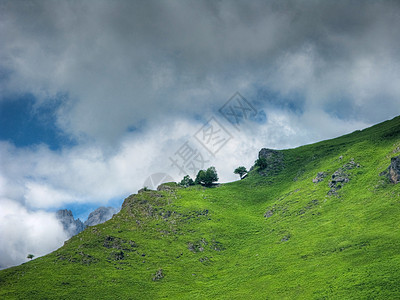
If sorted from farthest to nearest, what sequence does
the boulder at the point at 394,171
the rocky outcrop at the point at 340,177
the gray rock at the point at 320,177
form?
the gray rock at the point at 320,177, the rocky outcrop at the point at 340,177, the boulder at the point at 394,171

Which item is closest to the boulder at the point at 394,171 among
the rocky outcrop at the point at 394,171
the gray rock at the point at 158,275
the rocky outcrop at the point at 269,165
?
the rocky outcrop at the point at 394,171

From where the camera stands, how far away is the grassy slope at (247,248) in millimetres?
69500

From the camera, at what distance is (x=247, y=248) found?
109625mm

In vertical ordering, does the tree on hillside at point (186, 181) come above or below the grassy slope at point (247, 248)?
above

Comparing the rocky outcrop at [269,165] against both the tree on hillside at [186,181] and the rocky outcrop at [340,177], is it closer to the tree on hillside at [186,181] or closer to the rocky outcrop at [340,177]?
the tree on hillside at [186,181]

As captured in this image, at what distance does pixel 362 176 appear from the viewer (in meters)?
115

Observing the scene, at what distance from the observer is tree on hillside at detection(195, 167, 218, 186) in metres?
187

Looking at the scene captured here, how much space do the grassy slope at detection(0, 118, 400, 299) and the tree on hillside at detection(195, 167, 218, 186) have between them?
32.4 m

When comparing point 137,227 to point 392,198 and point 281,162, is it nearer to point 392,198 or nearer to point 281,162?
point 392,198

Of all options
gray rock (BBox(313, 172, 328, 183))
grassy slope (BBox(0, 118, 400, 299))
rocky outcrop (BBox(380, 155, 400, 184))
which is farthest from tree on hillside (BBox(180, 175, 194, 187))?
rocky outcrop (BBox(380, 155, 400, 184))

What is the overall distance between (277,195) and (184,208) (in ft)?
179

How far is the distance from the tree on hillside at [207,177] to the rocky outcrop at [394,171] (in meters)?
106

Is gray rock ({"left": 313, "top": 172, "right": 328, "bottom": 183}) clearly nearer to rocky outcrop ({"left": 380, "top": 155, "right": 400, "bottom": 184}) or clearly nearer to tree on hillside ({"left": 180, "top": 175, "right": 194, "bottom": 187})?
rocky outcrop ({"left": 380, "top": 155, "right": 400, "bottom": 184})

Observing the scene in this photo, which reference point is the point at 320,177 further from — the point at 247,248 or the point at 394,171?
the point at 247,248
